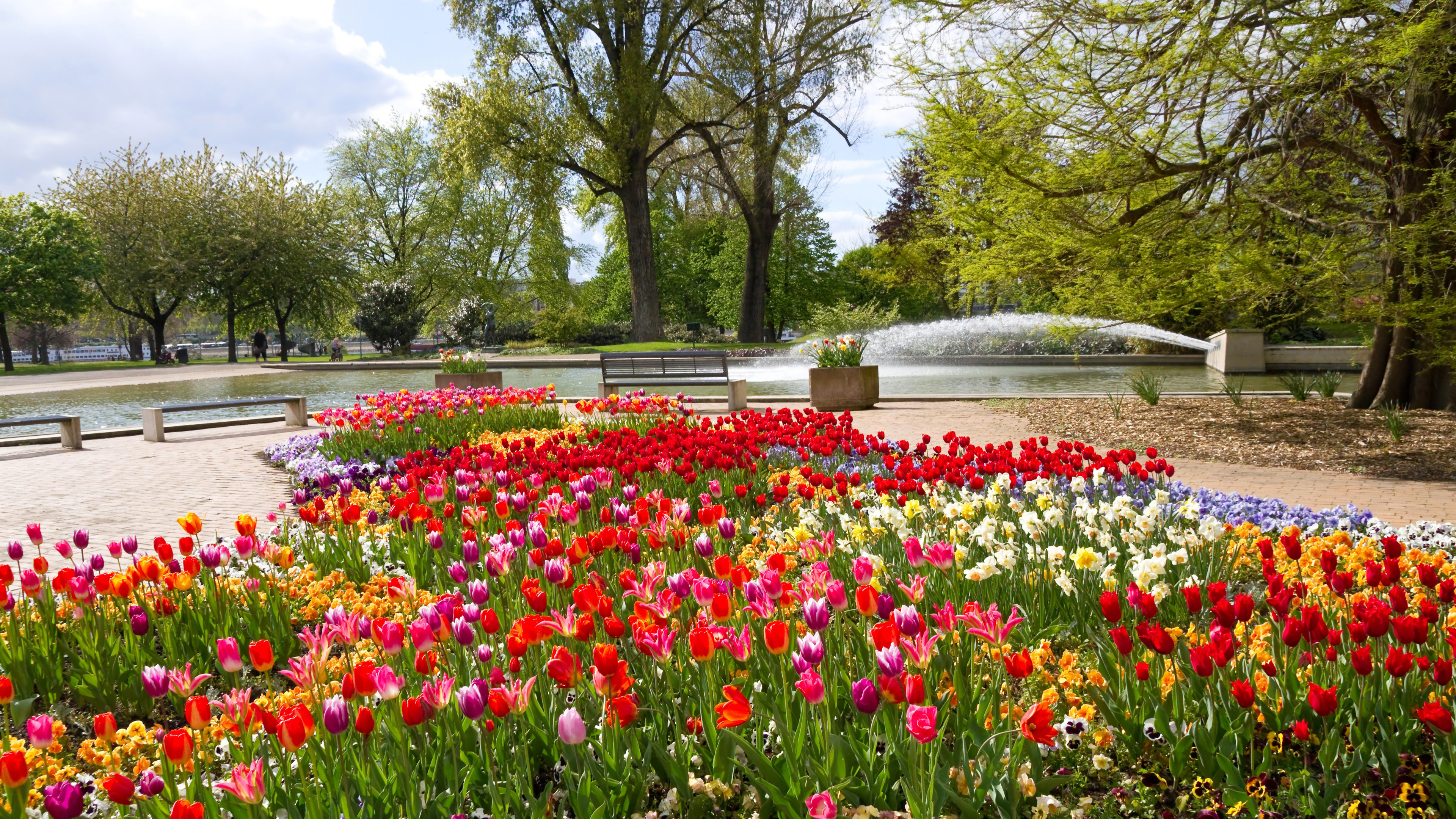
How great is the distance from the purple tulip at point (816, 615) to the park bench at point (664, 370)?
1248 centimetres

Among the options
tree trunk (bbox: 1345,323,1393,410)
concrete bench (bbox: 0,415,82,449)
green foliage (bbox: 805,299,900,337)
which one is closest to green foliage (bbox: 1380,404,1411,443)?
tree trunk (bbox: 1345,323,1393,410)

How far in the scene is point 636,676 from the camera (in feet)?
8.79

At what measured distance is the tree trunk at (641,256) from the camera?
2939cm

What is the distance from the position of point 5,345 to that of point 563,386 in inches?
1291

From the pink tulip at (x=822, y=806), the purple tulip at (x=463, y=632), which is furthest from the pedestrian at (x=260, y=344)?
the pink tulip at (x=822, y=806)

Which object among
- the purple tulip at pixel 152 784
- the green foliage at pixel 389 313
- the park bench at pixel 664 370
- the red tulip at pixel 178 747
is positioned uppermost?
the green foliage at pixel 389 313

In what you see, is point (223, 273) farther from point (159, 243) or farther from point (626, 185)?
point (626, 185)

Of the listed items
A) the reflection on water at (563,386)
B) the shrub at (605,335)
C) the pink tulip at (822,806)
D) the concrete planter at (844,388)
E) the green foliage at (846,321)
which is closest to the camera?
the pink tulip at (822,806)

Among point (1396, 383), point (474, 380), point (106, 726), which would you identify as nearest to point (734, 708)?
point (106, 726)

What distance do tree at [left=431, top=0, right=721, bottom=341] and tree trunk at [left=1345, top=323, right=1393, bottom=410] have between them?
2032 centimetres

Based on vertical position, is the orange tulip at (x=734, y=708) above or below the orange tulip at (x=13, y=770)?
above

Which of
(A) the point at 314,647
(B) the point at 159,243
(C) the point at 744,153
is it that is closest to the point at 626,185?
(C) the point at 744,153

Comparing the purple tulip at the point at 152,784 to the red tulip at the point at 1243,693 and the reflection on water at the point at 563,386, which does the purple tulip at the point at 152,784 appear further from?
the reflection on water at the point at 563,386

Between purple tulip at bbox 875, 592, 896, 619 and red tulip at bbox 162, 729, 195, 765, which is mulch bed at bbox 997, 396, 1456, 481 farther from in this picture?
red tulip at bbox 162, 729, 195, 765
